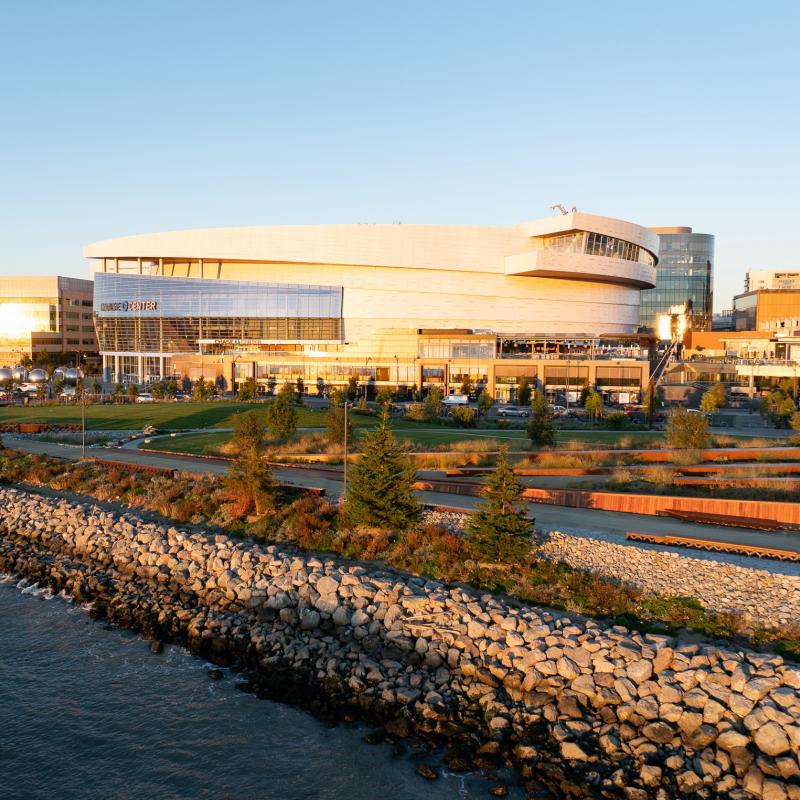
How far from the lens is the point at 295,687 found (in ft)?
50.1

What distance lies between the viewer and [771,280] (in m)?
150

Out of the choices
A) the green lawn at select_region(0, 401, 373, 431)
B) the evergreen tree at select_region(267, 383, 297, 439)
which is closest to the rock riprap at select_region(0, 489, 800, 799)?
the evergreen tree at select_region(267, 383, 297, 439)

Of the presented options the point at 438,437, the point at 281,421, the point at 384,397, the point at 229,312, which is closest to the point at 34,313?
the point at 229,312

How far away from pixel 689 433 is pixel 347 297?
6544 centimetres

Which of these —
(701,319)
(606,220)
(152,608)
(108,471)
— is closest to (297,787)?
(152,608)

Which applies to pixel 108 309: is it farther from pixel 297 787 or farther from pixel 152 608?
pixel 297 787

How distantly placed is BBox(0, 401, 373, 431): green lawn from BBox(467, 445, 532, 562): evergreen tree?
28.0 m

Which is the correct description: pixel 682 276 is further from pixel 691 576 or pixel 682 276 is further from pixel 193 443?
pixel 691 576

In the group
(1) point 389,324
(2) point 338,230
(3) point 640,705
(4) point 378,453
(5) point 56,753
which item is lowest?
(5) point 56,753

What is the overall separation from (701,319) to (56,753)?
5521 inches

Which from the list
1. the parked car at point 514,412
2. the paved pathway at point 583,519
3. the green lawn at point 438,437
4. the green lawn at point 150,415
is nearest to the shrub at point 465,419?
the green lawn at point 438,437

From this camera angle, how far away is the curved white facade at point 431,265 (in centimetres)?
9312

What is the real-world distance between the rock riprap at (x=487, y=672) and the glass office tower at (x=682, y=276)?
145 meters

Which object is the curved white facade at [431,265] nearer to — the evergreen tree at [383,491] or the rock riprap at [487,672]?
the evergreen tree at [383,491]
